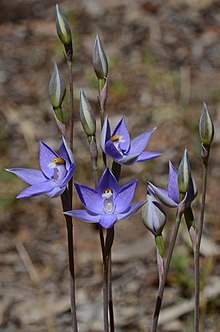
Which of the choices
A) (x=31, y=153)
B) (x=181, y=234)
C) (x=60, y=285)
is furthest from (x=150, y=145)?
(x=60, y=285)

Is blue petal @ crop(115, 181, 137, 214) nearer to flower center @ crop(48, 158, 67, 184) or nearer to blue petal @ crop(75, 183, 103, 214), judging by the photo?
blue petal @ crop(75, 183, 103, 214)

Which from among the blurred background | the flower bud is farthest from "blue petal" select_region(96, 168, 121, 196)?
the blurred background

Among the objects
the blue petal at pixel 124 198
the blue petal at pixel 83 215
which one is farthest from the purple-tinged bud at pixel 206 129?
the blue petal at pixel 83 215

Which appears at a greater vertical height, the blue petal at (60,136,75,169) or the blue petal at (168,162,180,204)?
the blue petal at (60,136,75,169)

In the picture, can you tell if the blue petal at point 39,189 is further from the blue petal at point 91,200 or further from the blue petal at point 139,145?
the blue petal at point 139,145

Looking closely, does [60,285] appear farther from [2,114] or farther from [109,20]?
[109,20]

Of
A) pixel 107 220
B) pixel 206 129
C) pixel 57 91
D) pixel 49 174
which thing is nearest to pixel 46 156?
pixel 49 174
